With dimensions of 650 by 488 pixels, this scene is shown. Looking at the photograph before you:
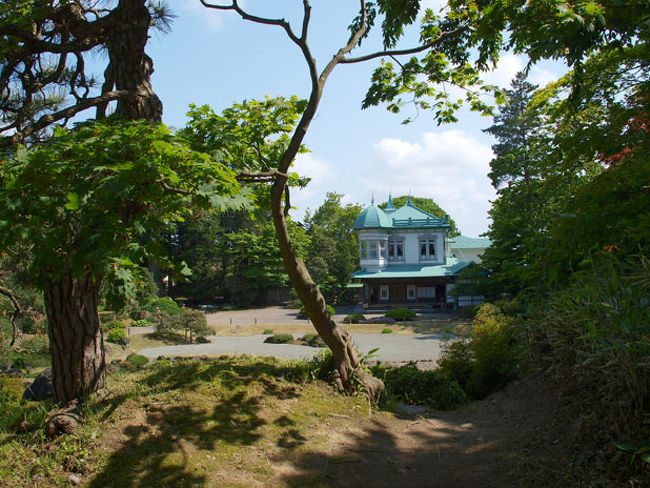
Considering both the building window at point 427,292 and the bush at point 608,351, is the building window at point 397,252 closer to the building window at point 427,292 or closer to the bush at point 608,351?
the building window at point 427,292

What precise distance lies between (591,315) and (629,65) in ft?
24.8

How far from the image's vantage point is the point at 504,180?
3494 centimetres

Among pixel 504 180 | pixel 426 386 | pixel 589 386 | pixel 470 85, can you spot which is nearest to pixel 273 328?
pixel 504 180

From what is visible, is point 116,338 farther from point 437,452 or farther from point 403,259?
point 403,259

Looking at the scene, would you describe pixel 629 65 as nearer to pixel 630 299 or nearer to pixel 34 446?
pixel 630 299

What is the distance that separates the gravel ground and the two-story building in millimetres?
15327

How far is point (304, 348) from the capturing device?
1981cm

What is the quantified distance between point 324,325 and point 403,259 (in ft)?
114

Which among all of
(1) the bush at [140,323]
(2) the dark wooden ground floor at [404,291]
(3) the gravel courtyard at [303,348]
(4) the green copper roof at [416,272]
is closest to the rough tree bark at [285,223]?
(3) the gravel courtyard at [303,348]

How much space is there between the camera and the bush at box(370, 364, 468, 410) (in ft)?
26.9

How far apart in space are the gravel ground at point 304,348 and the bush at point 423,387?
24.9ft

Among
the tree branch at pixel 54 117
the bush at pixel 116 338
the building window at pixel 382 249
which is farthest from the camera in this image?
the building window at pixel 382 249

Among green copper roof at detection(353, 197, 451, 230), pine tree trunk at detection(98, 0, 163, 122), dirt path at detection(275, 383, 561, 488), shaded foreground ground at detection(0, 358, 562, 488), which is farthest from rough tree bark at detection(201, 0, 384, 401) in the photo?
green copper roof at detection(353, 197, 451, 230)

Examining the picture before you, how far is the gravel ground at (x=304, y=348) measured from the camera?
17875 millimetres
